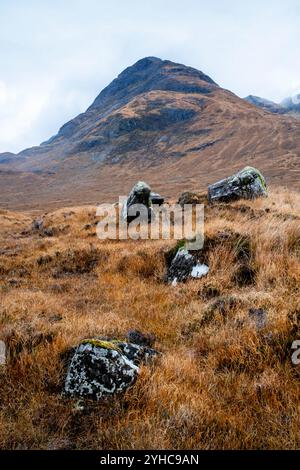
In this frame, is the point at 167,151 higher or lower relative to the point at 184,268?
higher

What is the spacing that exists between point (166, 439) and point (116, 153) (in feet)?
438

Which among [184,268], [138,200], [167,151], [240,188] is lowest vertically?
[184,268]

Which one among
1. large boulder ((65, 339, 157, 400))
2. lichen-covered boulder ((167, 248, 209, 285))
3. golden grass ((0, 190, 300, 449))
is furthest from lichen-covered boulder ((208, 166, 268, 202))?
large boulder ((65, 339, 157, 400))

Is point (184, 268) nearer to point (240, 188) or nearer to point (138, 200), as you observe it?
point (138, 200)

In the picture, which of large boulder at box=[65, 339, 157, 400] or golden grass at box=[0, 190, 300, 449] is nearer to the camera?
golden grass at box=[0, 190, 300, 449]

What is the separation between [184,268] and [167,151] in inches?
4716

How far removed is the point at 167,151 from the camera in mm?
123438

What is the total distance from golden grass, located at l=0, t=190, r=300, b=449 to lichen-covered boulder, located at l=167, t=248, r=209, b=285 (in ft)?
0.72

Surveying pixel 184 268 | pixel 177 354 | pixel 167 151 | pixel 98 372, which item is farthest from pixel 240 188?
pixel 167 151

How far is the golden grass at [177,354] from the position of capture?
114 inches

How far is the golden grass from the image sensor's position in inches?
114

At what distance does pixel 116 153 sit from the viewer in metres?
132

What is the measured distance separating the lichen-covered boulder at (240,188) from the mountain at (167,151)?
44.2 m

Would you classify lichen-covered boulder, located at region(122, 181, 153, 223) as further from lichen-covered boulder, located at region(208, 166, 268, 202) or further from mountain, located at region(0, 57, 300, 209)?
mountain, located at region(0, 57, 300, 209)
